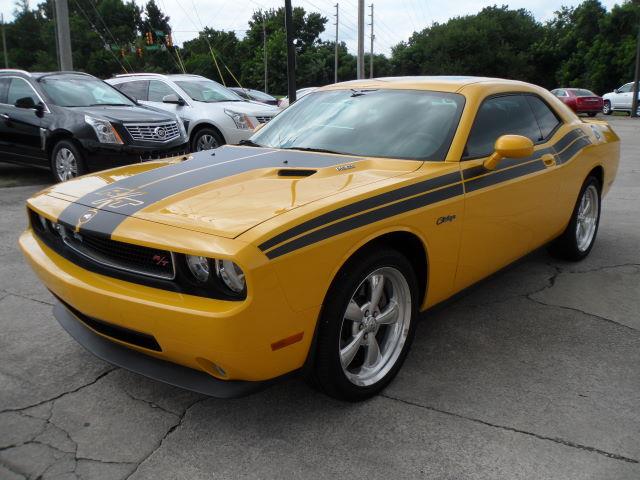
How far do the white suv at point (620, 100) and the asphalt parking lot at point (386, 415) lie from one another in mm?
29063

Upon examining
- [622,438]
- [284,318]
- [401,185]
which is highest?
[401,185]

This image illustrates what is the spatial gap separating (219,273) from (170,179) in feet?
3.01

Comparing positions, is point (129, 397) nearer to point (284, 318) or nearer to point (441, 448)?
point (284, 318)

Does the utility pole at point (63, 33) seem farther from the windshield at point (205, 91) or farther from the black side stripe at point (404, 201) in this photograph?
the black side stripe at point (404, 201)

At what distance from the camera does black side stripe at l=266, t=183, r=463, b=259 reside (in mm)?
2352

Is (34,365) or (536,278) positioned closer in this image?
(34,365)

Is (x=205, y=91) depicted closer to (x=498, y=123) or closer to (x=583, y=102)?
(x=498, y=123)

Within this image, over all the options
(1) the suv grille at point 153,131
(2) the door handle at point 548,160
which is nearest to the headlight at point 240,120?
(1) the suv grille at point 153,131

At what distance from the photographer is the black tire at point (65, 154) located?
25.7 ft

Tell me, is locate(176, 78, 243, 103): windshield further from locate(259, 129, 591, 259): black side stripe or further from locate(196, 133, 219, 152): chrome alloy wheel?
locate(259, 129, 591, 259): black side stripe

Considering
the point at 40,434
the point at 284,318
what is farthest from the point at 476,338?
the point at 40,434

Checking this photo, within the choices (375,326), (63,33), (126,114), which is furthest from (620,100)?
(375,326)

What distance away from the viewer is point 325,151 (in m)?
3.57

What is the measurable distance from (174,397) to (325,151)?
158cm
